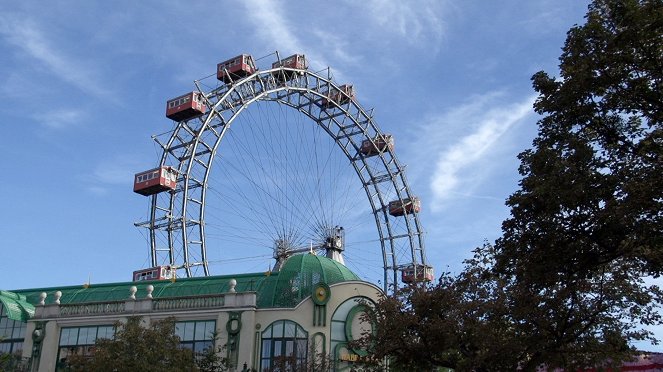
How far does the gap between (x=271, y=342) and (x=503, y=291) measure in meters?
17.0

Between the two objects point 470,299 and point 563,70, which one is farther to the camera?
point 470,299

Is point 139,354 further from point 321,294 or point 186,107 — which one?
point 186,107

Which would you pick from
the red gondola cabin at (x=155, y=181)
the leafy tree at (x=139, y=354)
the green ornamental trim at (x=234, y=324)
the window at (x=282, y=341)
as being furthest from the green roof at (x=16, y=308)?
the window at (x=282, y=341)

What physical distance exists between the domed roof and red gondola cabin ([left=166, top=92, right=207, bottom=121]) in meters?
17.3

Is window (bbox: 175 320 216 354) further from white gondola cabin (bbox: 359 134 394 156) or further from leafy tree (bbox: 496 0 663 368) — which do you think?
white gondola cabin (bbox: 359 134 394 156)

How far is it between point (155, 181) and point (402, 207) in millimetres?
26689

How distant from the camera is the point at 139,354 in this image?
37.3m

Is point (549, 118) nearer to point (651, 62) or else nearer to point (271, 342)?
point (651, 62)

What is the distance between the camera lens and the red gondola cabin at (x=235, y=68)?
209ft

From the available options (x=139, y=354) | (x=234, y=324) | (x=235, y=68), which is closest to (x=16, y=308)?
(x=234, y=324)

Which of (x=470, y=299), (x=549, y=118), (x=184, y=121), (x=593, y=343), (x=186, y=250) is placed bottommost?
(x=593, y=343)

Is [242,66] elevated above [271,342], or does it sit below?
above

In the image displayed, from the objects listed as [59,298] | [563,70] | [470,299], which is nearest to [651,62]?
[563,70]

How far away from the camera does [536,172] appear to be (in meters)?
21.2
